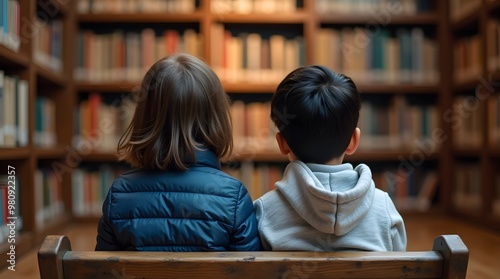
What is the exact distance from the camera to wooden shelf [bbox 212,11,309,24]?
11.4 feet

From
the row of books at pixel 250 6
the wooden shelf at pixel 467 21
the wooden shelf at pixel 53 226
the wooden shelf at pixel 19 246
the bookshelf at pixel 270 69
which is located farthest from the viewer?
the row of books at pixel 250 6

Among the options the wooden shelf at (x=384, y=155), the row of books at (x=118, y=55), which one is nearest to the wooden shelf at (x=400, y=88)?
the wooden shelf at (x=384, y=155)

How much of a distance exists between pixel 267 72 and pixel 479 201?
1590 millimetres

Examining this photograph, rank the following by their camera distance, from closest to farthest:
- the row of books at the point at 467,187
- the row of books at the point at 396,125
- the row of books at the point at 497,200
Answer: the row of books at the point at 497,200 < the row of books at the point at 467,187 < the row of books at the point at 396,125

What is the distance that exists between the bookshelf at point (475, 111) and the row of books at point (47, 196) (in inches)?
99.3

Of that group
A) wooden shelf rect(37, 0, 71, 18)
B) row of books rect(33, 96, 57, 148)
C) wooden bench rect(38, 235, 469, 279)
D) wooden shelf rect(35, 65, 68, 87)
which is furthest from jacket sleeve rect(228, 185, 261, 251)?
wooden shelf rect(37, 0, 71, 18)

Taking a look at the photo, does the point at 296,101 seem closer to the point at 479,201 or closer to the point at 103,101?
the point at 479,201

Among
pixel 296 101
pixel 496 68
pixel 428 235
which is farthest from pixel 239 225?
pixel 496 68

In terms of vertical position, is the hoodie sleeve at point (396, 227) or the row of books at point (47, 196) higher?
the hoodie sleeve at point (396, 227)

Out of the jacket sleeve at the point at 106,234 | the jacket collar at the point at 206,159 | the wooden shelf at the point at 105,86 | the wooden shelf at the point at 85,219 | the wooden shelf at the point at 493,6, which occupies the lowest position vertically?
the wooden shelf at the point at 85,219

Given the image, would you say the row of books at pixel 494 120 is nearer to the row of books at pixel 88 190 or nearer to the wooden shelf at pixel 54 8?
the row of books at pixel 88 190

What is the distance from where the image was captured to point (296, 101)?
0.96 metres

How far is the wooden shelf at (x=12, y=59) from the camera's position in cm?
213

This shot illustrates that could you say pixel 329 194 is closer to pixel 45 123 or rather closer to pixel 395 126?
pixel 45 123
